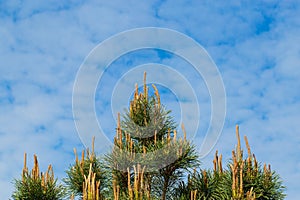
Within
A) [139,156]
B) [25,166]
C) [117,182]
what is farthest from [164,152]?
[25,166]

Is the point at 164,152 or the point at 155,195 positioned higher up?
the point at 164,152

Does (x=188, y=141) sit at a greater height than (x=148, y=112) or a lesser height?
lesser

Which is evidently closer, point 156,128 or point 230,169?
point 230,169

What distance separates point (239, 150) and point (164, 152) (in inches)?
51.8

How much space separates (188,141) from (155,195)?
116cm

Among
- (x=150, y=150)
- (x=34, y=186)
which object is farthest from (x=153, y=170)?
(x=34, y=186)

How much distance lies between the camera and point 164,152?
28.0ft

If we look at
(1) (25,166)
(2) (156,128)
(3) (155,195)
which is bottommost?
(3) (155,195)

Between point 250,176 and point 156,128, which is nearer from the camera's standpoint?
point 250,176

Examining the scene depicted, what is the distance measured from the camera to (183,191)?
28.4 feet

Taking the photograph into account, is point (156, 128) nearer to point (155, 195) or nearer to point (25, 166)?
point (155, 195)

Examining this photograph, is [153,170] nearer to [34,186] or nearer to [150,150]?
[150,150]

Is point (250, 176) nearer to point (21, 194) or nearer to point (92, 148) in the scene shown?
point (92, 148)

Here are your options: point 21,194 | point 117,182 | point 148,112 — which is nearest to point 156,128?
point 148,112
